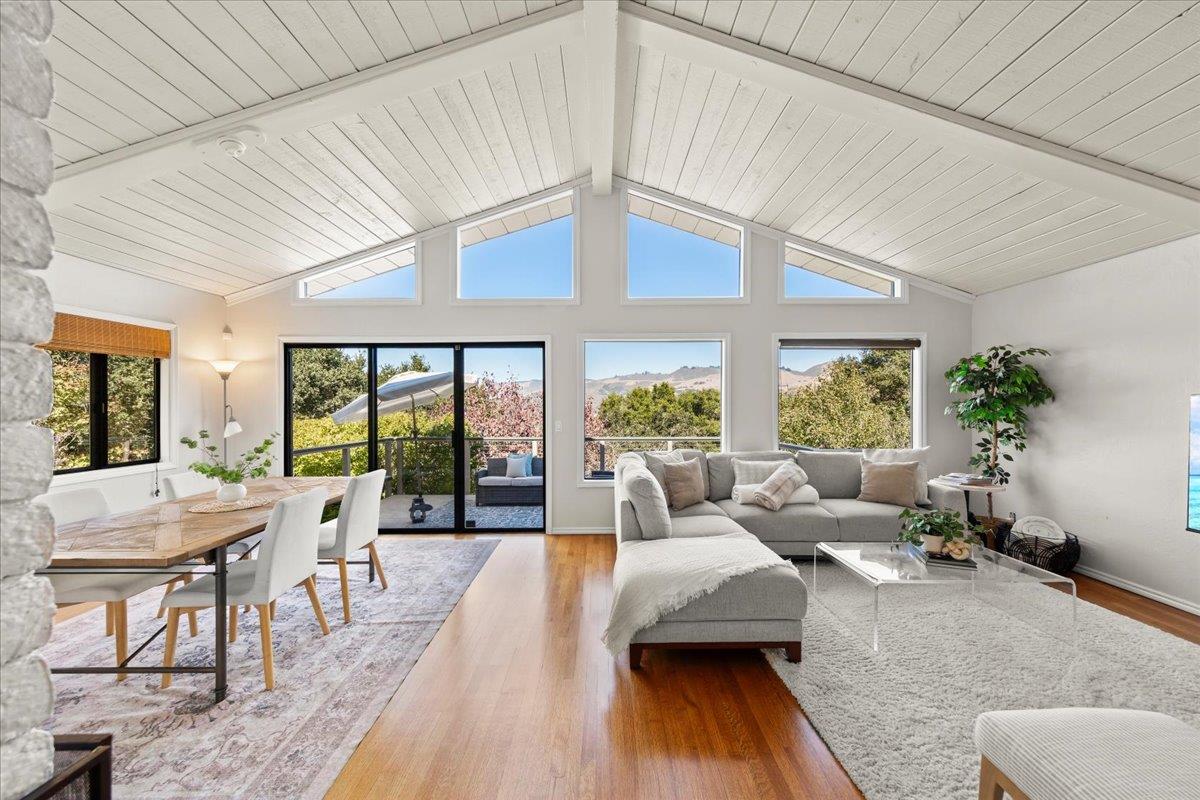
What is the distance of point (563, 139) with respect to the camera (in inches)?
163

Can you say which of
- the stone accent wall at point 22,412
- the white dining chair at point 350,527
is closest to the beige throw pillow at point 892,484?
the white dining chair at point 350,527

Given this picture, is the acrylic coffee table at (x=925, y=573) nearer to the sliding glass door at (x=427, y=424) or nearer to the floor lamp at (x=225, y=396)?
the sliding glass door at (x=427, y=424)

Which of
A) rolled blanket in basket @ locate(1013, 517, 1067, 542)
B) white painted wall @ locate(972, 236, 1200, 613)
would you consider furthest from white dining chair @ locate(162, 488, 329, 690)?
white painted wall @ locate(972, 236, 1200, 613)

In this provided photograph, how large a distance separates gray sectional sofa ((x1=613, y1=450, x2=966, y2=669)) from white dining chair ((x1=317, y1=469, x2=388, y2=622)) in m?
1.66

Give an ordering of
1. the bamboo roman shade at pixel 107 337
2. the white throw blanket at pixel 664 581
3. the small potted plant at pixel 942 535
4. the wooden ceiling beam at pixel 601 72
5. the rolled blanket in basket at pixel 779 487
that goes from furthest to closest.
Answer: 1. the rolled blanket in basket at pixel 779 487
2. the bamboo roman shade at pixel 107 337
3. the small potted plant at pixel 942 535
4. the wooden ceiling beam at pixel 601 72
5. the white throw blanket at pixel 664 581

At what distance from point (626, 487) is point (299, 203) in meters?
3.15

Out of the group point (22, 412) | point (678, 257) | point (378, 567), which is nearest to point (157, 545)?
point (378, 567)

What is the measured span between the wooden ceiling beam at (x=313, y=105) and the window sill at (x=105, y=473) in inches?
72.5

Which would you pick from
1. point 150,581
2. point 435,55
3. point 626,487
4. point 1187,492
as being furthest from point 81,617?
point 1187,492

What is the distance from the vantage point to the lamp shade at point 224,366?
4848 millimetres

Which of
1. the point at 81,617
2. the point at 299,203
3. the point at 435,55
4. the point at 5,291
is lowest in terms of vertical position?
the point at 81,617

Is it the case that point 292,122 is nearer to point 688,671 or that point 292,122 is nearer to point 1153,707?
point 688,671

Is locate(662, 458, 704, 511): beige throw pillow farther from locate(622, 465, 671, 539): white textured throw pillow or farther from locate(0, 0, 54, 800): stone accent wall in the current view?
locate(0, 0, 54, 800): stone accent wall

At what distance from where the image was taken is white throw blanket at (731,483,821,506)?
13.8 feet
